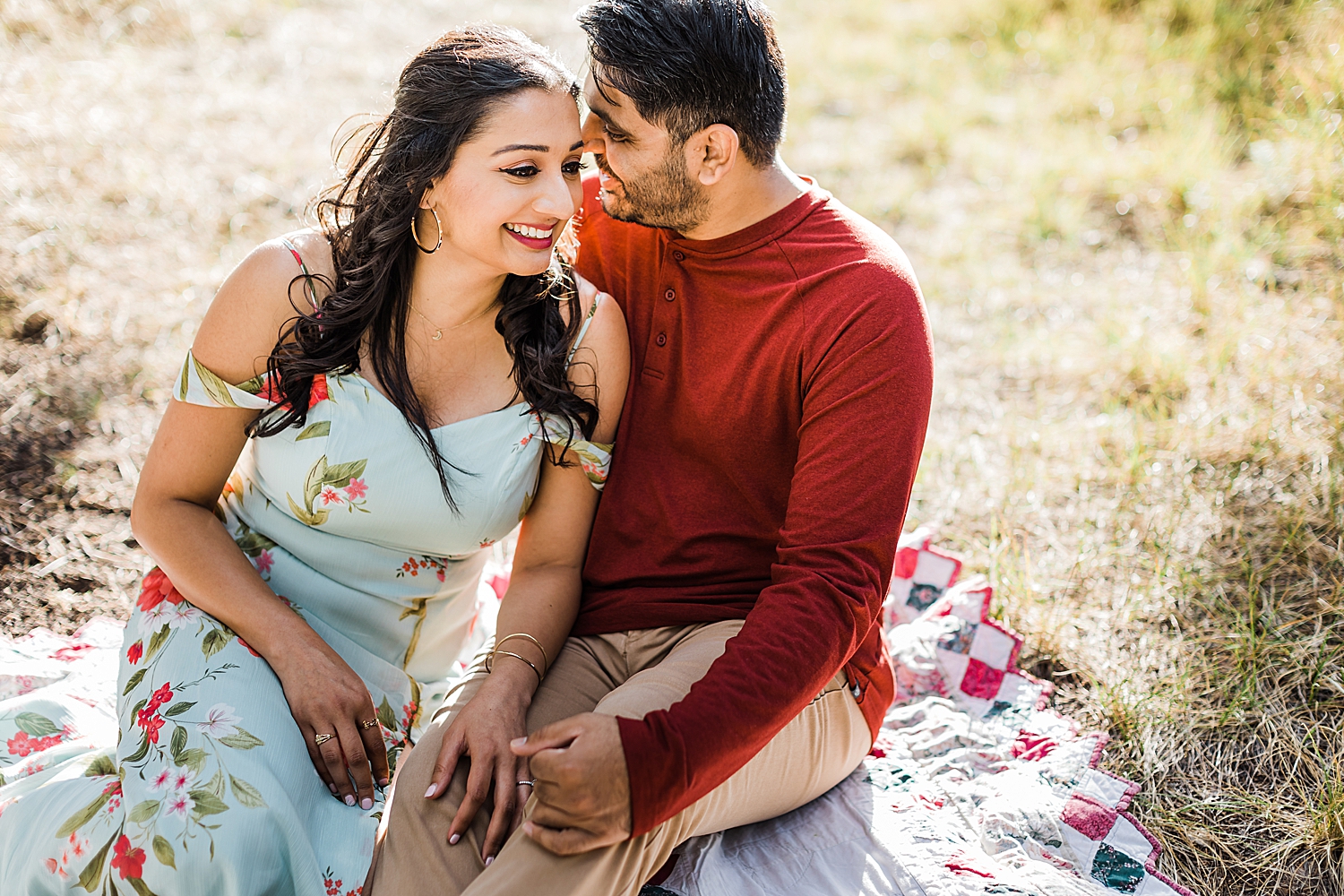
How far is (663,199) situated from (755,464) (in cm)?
67

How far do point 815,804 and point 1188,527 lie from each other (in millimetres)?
1745

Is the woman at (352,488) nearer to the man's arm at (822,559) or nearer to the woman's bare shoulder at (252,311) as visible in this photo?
the woman's bare shoulder at (252,311)

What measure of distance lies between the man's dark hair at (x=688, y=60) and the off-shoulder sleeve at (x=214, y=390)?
1.05 meters

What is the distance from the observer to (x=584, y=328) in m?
2.43

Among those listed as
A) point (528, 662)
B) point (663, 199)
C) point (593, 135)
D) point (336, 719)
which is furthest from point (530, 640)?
point (593, 135)

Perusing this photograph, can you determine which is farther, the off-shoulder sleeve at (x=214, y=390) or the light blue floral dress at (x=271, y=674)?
the off-shoulder sleeve at (x=214, y=390)

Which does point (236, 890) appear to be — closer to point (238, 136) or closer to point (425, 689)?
point (425, 689)

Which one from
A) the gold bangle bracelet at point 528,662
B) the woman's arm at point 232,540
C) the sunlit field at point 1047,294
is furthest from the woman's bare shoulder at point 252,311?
the sunlit field at point 1047,294

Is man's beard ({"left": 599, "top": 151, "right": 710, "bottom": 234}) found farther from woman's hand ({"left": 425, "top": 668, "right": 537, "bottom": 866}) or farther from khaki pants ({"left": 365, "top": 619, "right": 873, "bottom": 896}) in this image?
woman's hand ({"left": 425, "top": 668, "right": 537, "bottom": 866})

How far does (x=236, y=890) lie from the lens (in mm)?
1811

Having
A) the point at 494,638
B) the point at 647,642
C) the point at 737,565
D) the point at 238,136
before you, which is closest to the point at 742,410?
the point at 737,565

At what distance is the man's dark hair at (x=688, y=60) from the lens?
228cm

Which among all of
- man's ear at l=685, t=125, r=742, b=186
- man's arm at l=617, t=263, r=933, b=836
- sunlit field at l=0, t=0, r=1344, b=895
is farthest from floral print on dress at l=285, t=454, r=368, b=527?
sunlit field at l=0, t=0, r=1344, b=895

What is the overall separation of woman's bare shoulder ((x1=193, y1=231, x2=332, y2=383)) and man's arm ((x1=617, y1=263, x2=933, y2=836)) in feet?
3.79
